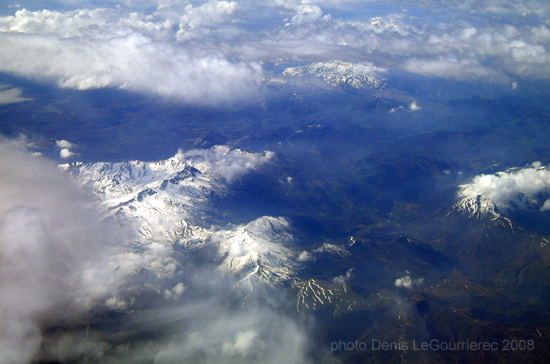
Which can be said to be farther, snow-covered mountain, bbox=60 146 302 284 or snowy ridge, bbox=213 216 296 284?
snow-covered mountain, bbox=60 146 302 284

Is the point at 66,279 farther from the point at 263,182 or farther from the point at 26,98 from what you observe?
the point at 26,98

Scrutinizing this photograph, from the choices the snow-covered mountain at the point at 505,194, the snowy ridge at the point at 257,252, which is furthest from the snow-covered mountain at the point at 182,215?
the snow-covered mountain at the point at 505,194

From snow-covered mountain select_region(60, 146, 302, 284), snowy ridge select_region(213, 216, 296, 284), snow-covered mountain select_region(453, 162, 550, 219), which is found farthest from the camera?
snow-covered mountain select_region(453, 162, 550, 219)

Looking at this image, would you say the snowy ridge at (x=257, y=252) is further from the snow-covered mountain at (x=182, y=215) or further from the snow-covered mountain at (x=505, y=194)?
the snow-covered mountain at (x=505, y=194)

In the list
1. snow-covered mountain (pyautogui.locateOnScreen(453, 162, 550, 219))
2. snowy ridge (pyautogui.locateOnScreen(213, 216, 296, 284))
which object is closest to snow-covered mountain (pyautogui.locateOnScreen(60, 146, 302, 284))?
snowy ridge (pyautogui.locateOnScreen(213, 216, 296, 284))

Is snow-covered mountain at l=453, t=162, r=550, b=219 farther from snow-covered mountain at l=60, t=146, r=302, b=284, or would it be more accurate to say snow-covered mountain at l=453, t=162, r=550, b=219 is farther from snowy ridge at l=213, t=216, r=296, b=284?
snowy ridge at l=213, t=216, r=296, b=284

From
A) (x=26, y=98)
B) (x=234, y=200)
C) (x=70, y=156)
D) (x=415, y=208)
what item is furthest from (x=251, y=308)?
(x=26, y=98)

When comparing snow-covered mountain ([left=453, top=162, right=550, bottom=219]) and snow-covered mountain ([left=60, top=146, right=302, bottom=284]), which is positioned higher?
snow-covered mountain ([left=60, top=146, right=302, bottom=284])

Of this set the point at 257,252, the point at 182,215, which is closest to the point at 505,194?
the point at 257,252

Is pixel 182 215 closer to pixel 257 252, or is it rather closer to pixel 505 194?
pixel 257 252
